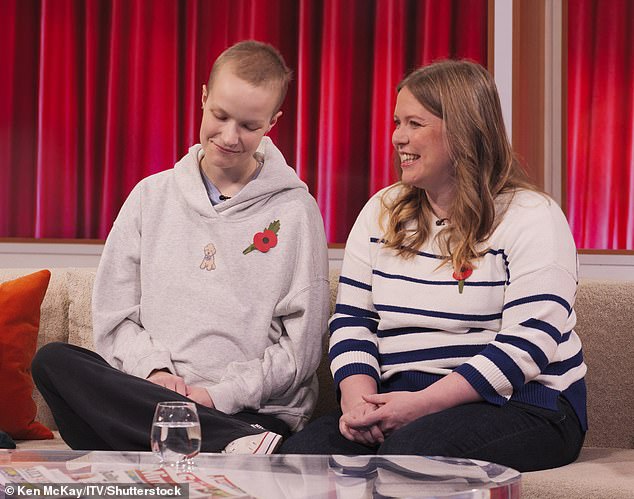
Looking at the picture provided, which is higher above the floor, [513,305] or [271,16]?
[271,16]

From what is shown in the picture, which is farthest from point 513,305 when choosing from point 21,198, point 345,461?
point 21,198

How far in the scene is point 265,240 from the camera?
86.4 inches

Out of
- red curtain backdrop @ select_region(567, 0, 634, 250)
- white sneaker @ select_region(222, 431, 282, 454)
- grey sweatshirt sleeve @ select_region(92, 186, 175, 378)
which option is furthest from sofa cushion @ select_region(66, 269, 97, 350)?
red curtain backdrop @ select_region(567, 0, 634, 250)

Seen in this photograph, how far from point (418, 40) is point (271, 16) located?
1.63 ft

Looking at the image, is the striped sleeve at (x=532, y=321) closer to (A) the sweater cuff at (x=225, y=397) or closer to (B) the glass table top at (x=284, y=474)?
(B) the glass table top at (x=284, y=474)

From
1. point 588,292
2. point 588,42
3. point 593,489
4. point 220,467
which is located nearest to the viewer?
point 220,467

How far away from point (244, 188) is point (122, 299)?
1.26 feet

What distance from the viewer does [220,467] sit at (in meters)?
1.46

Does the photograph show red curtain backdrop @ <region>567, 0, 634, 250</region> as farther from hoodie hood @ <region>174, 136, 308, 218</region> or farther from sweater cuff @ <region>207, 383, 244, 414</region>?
sweater cuff @ <region>207, 383, 244, 414</region>

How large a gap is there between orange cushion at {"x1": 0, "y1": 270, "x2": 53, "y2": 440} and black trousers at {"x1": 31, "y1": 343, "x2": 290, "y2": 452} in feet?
1.00

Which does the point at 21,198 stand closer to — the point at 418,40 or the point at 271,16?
the point at 271,16

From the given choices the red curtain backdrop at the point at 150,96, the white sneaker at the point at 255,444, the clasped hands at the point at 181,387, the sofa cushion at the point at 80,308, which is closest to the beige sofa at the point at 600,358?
the sofa cushion at the point at 80,308

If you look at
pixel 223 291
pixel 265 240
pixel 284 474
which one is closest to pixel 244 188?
pixel 265 240

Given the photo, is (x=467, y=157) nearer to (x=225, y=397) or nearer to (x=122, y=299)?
(x=225, y=397)
